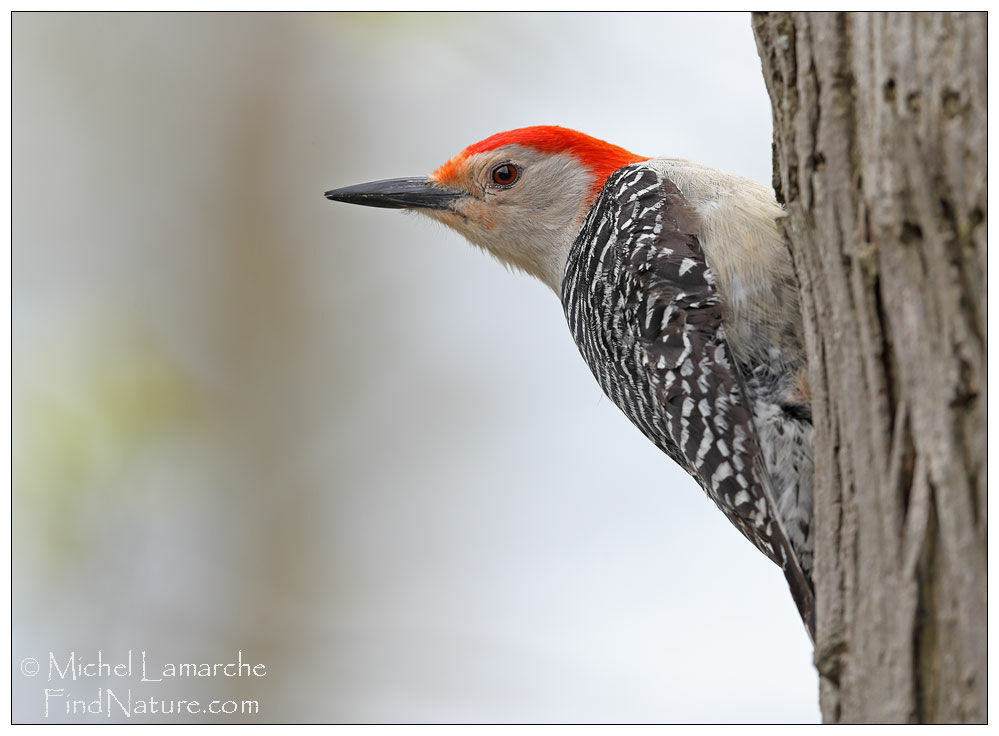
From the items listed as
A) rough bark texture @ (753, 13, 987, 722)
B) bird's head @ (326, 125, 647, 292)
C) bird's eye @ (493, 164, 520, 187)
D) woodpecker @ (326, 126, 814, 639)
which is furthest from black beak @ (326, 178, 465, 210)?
rough bark texture @ (753, 13, 987, 722)

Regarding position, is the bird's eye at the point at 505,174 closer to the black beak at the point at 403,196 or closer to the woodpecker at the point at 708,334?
Result: the black beak at the point at 403,196

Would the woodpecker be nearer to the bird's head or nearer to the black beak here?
the bird's head

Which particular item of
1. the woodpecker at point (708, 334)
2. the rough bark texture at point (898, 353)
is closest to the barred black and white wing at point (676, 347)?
the woodpecker at point (708, 334)

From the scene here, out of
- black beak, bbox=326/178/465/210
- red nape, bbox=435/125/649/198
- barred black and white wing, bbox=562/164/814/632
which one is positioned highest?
red nape, bbox=435/125/649/198

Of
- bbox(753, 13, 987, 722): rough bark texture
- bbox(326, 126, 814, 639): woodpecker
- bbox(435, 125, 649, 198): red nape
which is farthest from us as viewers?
bbox(435, 125, 649, 198): red nape

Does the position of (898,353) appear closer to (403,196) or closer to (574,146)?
(574,146)

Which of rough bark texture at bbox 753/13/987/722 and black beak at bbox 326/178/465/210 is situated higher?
black beak at bbox 326/178/465/210
